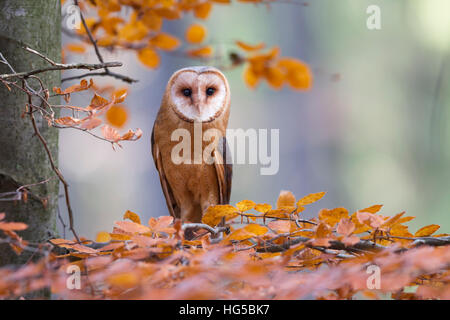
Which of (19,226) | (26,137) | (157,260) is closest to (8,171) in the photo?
(26,137)

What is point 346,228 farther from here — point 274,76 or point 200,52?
point 200,52

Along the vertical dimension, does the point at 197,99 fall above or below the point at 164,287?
above

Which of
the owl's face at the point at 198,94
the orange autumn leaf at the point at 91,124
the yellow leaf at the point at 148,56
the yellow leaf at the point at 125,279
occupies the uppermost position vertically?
the yellow leaf at the point at 148,56

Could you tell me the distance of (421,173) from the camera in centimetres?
501

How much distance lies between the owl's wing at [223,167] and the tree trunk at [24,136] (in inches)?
26.5

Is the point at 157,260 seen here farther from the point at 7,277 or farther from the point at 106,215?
the point at 106,215

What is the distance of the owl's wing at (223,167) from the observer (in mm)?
1670

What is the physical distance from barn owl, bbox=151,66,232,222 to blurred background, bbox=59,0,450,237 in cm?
260

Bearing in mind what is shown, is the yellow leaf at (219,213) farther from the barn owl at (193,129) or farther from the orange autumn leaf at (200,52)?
the orange autumn leaf at (200,52)

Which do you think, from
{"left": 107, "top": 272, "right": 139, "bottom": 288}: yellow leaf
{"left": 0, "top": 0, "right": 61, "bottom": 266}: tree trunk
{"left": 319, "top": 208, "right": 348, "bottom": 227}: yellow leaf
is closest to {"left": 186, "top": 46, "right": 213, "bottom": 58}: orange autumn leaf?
{"left": 0, "top": 0, "right": 61, "bottom": 266}: tree trunk

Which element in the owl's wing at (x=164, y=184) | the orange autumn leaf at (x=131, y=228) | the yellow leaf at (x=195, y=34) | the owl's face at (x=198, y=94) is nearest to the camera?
the orange autumn leaf at (x=131, y=228)

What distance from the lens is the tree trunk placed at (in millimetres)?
1034

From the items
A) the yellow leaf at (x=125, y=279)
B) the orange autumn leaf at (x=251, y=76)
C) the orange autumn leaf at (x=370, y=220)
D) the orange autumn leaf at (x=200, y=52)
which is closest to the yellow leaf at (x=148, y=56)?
the orange autumn leaf at (x=200, y=52)

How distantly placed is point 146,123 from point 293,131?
71.6 inches
